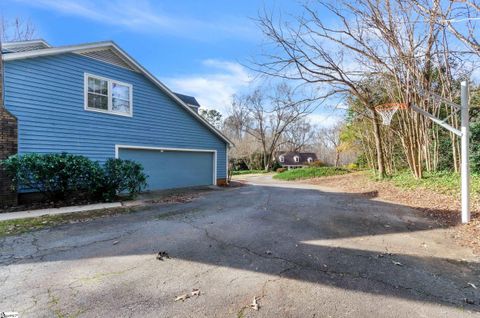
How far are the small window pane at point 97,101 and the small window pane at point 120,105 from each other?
300mm

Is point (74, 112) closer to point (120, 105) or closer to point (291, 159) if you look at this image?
point (120, 105)

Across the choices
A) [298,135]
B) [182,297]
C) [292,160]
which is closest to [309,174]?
[182,297]

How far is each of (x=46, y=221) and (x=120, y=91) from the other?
6.10 meters

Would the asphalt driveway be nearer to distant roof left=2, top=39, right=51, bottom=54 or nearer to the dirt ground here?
the dirt ground

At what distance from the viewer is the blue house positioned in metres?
7.91

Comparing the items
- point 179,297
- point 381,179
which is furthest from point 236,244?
point 381,179

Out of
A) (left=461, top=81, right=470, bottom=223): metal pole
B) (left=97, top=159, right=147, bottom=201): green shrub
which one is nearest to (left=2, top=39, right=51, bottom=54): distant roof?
(left=97, top=159, right=147, bottom=201): green shrub

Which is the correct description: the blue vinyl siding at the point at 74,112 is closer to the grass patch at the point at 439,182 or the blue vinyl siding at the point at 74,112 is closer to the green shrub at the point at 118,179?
the green shrub at the point at 118,179

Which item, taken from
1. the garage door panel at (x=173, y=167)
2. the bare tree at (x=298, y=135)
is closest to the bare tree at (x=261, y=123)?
the bare tree at (x=298, y=135)

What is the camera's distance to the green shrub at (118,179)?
27.6ft

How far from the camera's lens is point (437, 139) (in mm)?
12070

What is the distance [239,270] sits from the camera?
11.0 feet

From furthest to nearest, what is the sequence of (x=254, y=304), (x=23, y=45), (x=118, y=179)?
(x=23, y=45)
(x=118, y=179)
(x=254, y=304)

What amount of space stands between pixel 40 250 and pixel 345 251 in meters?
4.70
